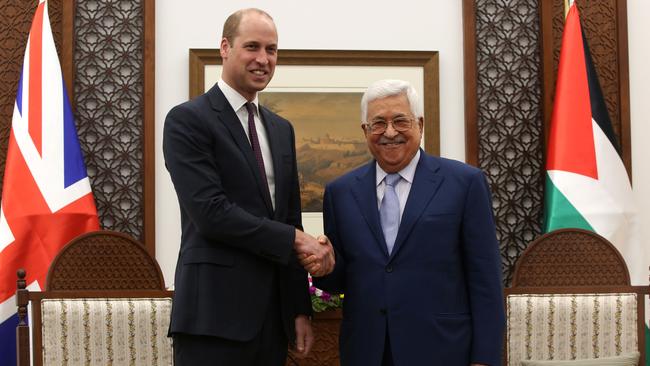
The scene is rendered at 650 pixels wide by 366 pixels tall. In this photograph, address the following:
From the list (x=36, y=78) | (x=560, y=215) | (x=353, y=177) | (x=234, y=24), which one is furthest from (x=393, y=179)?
(x=36, y=78)

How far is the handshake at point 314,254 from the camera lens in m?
2.27

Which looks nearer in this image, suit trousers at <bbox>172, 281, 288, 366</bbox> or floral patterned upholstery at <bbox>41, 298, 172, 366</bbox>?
suit trousers at <bbox>172, 281, 288, 366</bbox>

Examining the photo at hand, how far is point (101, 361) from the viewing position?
309 centimetres

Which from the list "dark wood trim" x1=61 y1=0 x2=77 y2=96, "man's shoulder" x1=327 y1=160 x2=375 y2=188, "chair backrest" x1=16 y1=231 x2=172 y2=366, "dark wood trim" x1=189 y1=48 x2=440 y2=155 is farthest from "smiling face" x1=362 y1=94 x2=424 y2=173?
"dark wood trim" x1=61 y1=0 x2=77 y2=96

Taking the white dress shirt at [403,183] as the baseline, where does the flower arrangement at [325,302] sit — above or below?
below

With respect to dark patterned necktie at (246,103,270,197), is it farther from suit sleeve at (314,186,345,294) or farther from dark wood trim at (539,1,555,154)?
dark wood trim at (539,1,555,154)

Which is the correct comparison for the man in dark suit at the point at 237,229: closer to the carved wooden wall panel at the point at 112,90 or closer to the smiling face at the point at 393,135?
the smiling face at the point at 393,135

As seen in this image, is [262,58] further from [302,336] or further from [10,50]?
[10,50]

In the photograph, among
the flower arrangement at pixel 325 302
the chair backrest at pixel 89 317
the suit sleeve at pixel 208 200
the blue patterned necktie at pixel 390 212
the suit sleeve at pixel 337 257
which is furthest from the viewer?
the flower arrangement at pixel 325 302

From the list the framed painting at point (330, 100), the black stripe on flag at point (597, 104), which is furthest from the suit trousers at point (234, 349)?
the black stripe on flag at point (597, 104)

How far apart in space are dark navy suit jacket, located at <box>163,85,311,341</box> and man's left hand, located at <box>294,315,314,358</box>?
5cm

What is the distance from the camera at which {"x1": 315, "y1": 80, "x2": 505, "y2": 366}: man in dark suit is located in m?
2.22

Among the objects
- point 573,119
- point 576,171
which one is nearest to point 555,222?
point 576,171

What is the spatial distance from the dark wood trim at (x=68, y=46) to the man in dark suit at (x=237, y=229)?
2.24 meters
